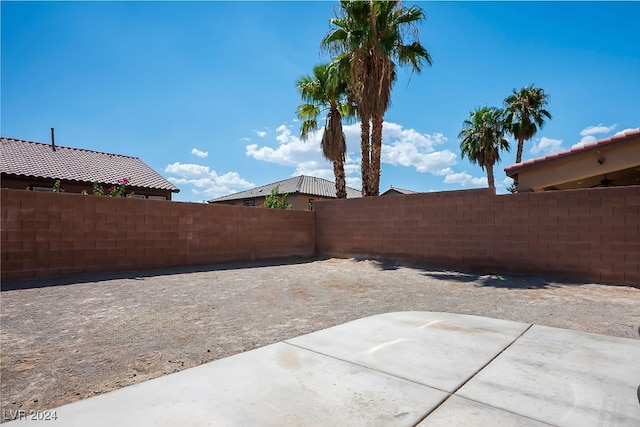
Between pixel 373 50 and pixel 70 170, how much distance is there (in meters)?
17.4

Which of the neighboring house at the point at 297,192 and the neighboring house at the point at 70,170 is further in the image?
the neighboring house at the point at 297,192

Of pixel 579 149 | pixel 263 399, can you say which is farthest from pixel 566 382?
Result: pixel 579 149

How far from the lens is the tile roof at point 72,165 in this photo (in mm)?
18438

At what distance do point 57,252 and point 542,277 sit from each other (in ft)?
43.6

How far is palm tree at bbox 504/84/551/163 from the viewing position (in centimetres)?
2656

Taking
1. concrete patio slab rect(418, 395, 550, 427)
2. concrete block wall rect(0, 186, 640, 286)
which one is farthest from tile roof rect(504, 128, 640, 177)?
concrete patio slab rect(418, 395, 550, 427)

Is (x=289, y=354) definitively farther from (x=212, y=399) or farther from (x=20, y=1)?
(x=20, y=1)

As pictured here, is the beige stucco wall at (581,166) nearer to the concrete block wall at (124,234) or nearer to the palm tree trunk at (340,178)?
the palm tree trunk at (340,178)

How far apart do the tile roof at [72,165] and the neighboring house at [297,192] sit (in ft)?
33.6

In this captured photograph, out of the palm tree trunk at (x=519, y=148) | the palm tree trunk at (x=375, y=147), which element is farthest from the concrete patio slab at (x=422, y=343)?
the palm tree trunk at (x=519, y=148)

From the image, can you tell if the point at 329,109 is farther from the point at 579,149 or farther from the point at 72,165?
the point at 72,165

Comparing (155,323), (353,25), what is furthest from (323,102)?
(155,323)

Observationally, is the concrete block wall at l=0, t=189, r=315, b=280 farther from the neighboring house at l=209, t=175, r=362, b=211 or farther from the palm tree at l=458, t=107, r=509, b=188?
the palm tree at l=458, t=107, r=509, b=188

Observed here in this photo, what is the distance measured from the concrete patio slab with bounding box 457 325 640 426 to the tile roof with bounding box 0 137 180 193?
2154cm
